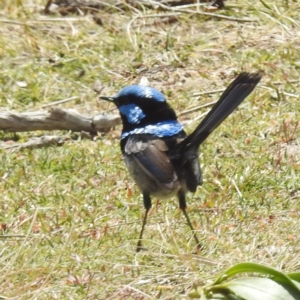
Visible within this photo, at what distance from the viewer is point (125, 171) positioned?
5695 mm

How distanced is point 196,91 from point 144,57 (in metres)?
0.69

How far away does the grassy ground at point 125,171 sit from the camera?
4.16 meters

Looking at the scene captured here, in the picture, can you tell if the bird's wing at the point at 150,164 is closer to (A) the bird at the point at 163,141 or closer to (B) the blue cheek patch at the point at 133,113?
(A) the bird at the point at 163,141

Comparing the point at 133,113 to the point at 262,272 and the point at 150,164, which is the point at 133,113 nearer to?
the point at 150,164

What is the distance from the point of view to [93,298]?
3.93m

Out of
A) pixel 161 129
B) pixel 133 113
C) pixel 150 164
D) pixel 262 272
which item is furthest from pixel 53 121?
pixel 262 272

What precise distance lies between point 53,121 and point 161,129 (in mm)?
1416

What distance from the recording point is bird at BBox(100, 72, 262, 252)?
176 inches

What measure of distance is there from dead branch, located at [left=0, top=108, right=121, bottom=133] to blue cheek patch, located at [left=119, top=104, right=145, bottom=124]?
113 centimetres

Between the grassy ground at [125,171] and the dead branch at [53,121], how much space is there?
12 cm

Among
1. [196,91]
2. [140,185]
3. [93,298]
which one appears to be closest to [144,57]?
[196,91]

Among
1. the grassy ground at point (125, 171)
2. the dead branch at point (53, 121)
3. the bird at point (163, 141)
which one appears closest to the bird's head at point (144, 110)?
the bird at point (163, 141)

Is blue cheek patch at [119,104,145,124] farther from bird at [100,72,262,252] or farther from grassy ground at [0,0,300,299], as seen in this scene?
grassy ground at [0,0,300,299]

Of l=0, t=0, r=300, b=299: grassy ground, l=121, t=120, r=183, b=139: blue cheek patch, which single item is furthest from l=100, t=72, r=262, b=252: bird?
l=0, t=0, r=300, b=299: grassy ground
